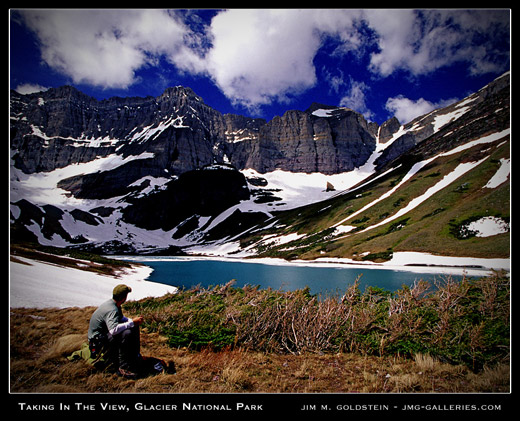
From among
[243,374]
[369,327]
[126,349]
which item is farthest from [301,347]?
[126,349]

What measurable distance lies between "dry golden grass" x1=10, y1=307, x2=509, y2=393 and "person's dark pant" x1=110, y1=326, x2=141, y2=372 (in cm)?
25

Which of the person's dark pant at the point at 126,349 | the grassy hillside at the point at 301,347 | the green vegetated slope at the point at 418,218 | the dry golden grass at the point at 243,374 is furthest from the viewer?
the green vegetated slope at the point at 418,218

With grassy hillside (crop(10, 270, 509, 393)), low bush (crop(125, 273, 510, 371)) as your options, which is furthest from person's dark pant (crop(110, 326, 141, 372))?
low bush (crop(125, 273, 510, 371))

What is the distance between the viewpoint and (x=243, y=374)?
546 centimetres

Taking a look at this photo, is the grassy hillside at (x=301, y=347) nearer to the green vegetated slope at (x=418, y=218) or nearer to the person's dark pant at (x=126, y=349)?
the person's dark pant at (x=126, y=349)

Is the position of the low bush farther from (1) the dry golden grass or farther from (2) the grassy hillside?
(1) the dry golden grass

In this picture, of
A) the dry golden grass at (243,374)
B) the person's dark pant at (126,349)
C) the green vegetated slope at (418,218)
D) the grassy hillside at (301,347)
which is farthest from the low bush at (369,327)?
the green vegetated slope at (418,218)

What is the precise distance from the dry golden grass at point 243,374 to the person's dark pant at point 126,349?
252 mm

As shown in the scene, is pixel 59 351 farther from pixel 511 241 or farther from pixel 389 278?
pixel 389 278

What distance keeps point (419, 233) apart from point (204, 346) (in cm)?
5791

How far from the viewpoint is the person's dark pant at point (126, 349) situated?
4930 mm

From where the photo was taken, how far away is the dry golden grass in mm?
4828
